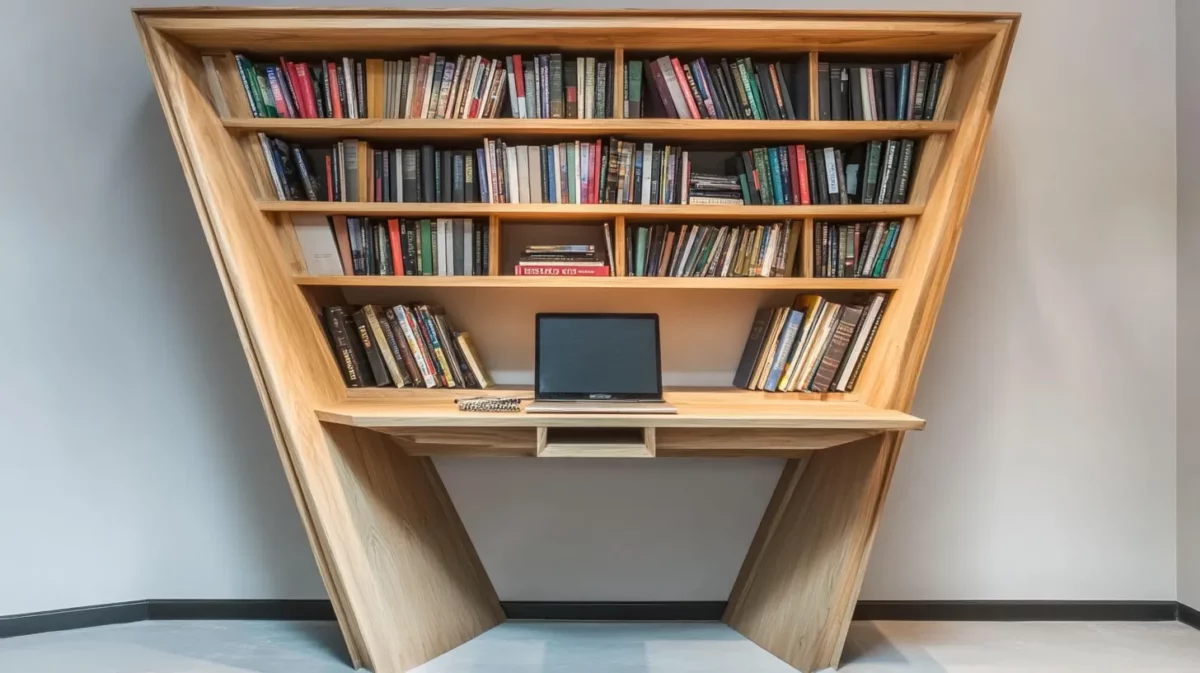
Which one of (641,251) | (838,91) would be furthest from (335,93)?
(838,91)

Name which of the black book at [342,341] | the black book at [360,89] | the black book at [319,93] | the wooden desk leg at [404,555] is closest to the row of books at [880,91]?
the black book at [360,89]

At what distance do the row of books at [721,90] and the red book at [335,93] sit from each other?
2.88ft

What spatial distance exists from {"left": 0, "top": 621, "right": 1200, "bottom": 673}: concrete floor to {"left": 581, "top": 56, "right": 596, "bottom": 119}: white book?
5.42 feet

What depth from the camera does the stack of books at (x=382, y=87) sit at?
2121 millimetres

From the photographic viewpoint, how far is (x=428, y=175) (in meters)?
2.16

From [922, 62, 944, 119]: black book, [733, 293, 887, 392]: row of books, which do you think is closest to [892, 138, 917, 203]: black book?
[922, 62, 944, 119]: black book

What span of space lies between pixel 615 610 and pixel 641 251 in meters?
1.25

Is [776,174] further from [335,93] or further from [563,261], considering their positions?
[335,93]

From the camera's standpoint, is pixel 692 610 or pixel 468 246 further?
pixel 692 610

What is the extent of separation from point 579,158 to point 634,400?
0.76m

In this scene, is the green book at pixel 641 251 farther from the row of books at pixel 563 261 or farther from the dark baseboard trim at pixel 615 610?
the dark baseboard trim at pixel 615 610

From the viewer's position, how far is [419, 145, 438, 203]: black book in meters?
2.16

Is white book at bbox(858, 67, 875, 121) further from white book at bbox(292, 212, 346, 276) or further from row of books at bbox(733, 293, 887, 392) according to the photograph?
white book at bbox(292, 212, 346, 276)

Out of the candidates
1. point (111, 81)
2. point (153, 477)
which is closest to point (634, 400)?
point (153, 477)
